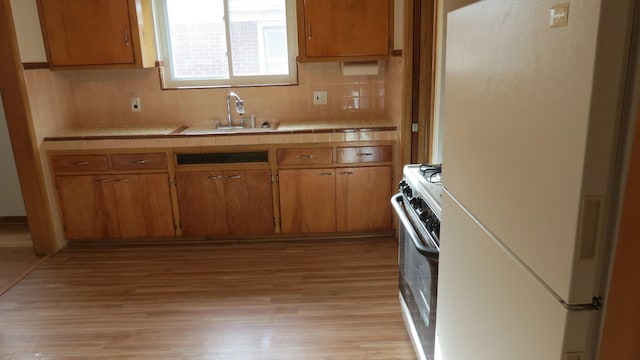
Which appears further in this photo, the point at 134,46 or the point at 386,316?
the point at 134,46

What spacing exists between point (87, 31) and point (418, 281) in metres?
2.99

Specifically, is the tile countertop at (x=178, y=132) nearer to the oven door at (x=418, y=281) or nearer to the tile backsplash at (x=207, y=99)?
the tile backsplash at (x=207, y=99)

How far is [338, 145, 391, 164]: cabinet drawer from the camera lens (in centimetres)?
335

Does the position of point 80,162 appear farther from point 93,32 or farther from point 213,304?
point 213,304

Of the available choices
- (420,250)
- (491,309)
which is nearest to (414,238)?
(420,250)

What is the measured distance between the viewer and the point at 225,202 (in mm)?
3441

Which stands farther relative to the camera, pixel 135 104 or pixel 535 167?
pixel 135 104

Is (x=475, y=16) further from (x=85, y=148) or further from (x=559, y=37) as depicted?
(x=85, y=148)

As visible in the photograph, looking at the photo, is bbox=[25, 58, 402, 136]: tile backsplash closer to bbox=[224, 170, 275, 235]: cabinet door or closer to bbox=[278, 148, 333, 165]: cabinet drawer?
bbox=[278, 148, 333, 165]: cabinet drawer

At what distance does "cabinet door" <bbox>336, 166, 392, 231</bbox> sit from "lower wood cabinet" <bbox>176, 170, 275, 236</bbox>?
0.55 m

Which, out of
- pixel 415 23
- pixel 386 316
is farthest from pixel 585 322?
pixel 415 23

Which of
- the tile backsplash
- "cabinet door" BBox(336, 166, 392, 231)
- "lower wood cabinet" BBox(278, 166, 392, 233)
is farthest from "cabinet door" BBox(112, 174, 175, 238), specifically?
"cabinet door" BBox(336, 166, 392, 231)

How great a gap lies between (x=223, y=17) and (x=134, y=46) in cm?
76

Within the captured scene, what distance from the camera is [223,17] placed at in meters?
3.70
